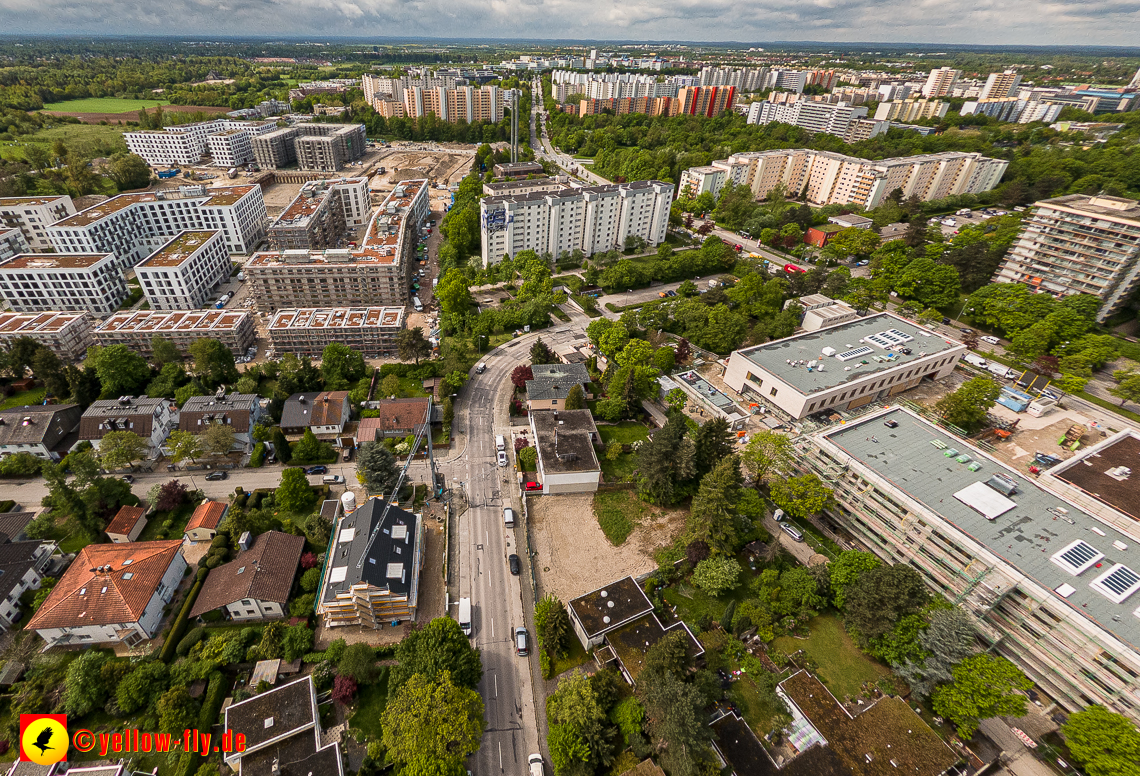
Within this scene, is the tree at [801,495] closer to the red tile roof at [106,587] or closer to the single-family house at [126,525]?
the red tile roof at [106,587]

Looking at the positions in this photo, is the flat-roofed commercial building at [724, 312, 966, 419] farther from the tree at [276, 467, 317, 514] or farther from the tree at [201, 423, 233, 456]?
the tree at [201, 423, 233, 456]

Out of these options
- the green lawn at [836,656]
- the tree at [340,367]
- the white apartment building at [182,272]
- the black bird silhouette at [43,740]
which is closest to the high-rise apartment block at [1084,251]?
the green lawn at [836,656]

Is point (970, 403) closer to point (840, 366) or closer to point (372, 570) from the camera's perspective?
point (840, 366)

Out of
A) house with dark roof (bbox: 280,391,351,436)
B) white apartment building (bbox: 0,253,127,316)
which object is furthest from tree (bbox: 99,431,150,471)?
white apartment building (bbox: 0,253,127,316)

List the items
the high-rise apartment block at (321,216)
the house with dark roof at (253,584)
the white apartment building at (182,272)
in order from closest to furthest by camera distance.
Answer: the house with dark roof at (253,584), the white apartment building at (182,272), the high-rise apartment block at (321,216)

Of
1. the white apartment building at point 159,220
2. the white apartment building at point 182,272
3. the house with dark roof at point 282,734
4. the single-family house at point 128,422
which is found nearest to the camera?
the house with dark roof at point 282,734

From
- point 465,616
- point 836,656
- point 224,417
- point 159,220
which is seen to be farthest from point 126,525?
point 159,220

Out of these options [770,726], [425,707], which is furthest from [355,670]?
[770,726]
